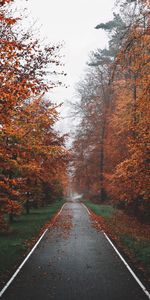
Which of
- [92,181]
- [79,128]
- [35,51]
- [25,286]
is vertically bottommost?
[25,286]

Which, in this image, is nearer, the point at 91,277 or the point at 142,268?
the point at 91,277

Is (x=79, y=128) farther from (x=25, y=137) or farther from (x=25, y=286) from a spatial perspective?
(x=25, y=286)

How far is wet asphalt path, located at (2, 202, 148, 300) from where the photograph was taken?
8.97 meters

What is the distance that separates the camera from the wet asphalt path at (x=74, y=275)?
8.97m

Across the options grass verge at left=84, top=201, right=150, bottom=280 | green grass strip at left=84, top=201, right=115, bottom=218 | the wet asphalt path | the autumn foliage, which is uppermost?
the autumn foliage

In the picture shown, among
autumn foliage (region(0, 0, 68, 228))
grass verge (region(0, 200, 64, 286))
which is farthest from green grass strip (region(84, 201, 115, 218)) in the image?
autumn foliage (region(0, 0, 68, 228))

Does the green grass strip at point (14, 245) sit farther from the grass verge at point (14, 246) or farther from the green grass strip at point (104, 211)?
the green grass strip at point (104, 211)

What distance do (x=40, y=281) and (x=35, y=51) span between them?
7.24 meters

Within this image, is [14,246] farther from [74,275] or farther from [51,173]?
[51,173]

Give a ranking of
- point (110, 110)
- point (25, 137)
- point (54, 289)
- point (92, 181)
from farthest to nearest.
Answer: point (92, 181) → point (110, 110) → point (25, 137) → point (54, 289)

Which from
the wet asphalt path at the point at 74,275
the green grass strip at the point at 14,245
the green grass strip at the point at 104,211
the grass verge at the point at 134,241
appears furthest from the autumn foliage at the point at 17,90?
the green grass strip at the point at 104,211

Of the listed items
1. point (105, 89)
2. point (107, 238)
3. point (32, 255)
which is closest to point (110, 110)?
point (105, 89)

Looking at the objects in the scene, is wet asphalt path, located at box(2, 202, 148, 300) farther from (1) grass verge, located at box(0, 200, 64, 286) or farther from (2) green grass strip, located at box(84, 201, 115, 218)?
(2) green grass strip, located at box(84, 201, 115, 218)

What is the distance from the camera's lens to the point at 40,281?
10305 millimetres
